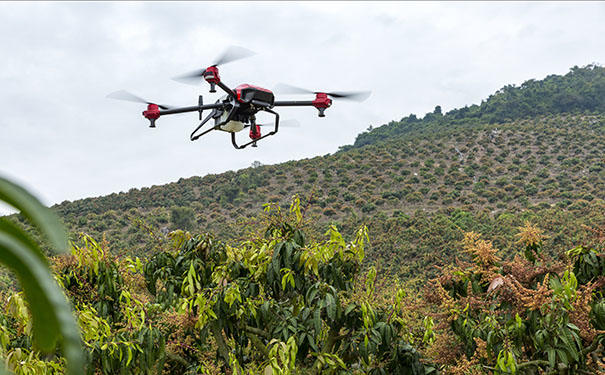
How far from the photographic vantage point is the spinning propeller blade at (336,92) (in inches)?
333

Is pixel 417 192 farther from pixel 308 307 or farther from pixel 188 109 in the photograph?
pixel 308 307

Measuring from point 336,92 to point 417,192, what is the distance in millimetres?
26358

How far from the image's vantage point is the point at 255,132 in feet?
28.3

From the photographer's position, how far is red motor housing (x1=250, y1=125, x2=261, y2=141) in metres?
8.47

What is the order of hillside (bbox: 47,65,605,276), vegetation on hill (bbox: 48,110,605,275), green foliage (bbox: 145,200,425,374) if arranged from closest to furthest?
1. green foliage (bbox: 145,200,425,374)
2. hillside (bbox: 47,65,605,276)
3. vegetation on hill (bbox: 48,110,605,275)

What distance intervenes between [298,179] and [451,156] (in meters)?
11.2

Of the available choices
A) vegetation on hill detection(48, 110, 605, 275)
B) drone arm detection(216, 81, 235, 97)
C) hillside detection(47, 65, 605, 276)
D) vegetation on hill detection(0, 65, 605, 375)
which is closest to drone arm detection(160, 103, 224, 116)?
drone arm detection(216, 81, 235, 97)

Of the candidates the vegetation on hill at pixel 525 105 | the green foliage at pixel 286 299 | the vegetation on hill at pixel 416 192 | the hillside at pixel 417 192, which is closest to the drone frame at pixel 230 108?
the green foliage at pixel 286 299

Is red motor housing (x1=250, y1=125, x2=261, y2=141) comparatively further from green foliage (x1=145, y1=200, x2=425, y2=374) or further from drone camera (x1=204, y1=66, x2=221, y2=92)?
green foliage (x1=145, y1=200, x2=425, y2=374)

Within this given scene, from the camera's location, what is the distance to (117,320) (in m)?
5.95

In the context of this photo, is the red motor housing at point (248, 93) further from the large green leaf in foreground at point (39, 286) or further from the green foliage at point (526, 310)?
the large green leaf in foreground at point (39, 286)

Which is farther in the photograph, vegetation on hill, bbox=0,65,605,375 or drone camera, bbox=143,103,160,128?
drone camera, bbox=143,103,160,128

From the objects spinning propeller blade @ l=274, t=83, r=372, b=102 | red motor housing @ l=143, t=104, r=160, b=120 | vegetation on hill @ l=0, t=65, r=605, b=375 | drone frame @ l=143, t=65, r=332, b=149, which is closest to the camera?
vegetation on hill @ l=0, t=65, r=605, b=375

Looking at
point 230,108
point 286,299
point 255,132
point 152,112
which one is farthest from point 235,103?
point 286,299
